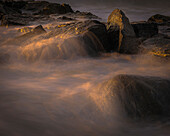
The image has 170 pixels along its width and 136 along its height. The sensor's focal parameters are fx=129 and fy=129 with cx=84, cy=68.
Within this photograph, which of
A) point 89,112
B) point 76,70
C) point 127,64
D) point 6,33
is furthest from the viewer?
point 6,33

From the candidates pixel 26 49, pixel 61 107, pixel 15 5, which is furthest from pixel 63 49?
pixel 15 5

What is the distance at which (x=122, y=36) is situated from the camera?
356 centimetres

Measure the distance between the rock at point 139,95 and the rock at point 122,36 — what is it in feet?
7.23

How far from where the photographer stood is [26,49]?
11.1ft

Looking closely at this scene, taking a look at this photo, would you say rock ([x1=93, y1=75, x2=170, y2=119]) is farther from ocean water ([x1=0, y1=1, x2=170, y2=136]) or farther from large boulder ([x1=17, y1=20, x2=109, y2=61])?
large boulder ([x1=17, y1=20, x2=109, y2=61])

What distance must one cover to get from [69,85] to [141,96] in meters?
1.19

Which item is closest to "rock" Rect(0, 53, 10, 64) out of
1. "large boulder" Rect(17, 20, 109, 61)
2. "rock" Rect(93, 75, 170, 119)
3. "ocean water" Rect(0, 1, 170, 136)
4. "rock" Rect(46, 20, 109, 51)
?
"ocean water" Rect(0, 1, 170, 136)

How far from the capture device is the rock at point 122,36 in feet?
11.9

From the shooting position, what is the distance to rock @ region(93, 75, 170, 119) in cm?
140

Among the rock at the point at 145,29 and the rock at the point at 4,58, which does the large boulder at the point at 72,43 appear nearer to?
the rock at the point at 4,58

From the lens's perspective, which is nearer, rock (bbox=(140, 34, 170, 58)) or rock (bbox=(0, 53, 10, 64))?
rock (bbox=(140, 34, 170, 58))

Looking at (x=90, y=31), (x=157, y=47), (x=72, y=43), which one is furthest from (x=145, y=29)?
(x=72, y=43)

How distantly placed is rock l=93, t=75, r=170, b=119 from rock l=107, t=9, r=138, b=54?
2.20 m

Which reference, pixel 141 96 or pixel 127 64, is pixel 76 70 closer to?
pixel 127 64
